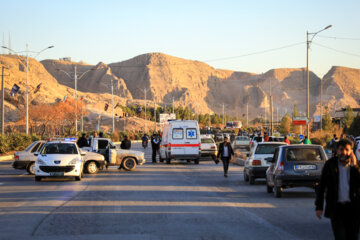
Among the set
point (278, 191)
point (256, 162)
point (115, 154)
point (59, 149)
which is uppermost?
point (59, 149)

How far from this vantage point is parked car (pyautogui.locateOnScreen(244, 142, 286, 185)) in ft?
64.2

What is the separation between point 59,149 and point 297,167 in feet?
34.2

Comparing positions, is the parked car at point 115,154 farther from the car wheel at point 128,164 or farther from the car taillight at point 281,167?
the car taillight at point 281,167

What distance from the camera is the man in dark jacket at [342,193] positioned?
646 cm

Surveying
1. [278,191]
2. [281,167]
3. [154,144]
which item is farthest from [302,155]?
[154,144]

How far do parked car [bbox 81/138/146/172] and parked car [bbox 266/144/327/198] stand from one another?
12.3 m

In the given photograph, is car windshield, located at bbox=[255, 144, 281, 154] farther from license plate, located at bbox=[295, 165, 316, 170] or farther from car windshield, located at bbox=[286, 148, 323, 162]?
license plate, located at bbox=[295, 165, 316, 170]

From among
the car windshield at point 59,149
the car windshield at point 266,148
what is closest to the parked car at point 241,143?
the car windshield at point 59,149

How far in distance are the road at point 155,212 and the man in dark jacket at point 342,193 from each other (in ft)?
8.54

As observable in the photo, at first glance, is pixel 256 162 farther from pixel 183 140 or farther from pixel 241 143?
pixel 241 143

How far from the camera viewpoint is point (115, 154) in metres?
26.7

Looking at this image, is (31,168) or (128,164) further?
(128,164)

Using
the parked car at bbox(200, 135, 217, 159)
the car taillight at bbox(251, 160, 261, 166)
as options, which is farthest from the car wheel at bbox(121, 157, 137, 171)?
the parked car at bbox(200, 135, 217, 159)

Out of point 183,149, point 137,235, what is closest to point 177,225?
point 137,235
